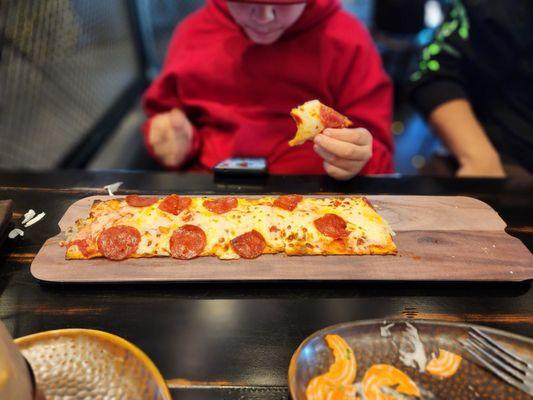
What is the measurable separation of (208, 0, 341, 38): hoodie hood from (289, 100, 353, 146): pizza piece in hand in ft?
1.64

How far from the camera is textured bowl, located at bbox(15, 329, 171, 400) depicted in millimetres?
Answer: 714

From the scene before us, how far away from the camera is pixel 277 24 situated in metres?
1.31

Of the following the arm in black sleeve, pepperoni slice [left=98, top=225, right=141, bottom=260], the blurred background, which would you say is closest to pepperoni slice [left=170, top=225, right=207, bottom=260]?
pepperoni slice [left=98, top=225, right=141, bottom=260]

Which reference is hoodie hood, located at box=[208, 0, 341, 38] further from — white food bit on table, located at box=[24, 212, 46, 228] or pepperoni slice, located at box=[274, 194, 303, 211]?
white food bit on table, located at box=[24, 212, 46, 228]

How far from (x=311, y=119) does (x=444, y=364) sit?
2.31 feet

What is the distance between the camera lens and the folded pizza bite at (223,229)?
40.7 inches

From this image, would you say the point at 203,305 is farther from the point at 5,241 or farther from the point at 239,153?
the point at 239,153

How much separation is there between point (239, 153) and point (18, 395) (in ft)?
3.85

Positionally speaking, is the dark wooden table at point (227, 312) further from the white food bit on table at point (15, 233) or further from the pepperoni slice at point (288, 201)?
the pepperoni slice at point (288, 201)

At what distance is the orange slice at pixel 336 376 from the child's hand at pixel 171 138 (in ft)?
3.34

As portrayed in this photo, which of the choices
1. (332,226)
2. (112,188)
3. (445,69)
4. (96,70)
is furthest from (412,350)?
(96,70)

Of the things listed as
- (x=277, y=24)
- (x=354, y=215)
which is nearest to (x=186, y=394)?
(x=354, y=215)

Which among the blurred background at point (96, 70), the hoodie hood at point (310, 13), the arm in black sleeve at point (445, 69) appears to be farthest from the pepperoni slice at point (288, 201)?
the blurred background at point (96, 70)

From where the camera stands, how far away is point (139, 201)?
3.91 ft
